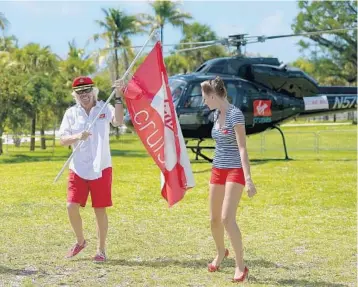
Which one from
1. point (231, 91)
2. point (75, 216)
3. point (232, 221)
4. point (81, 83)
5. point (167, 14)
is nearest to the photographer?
point (232, 221)

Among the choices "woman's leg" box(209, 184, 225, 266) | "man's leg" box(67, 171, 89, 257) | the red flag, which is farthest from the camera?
"man's leg" box(67, 171, 89, 257)

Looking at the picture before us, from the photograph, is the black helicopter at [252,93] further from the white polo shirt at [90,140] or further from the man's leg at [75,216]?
the man's leg at [75,216]

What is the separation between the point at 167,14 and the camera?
1870 inches

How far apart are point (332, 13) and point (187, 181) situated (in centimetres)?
6257

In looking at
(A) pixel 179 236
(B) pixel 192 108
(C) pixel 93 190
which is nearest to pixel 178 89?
(B) pixel 192 108

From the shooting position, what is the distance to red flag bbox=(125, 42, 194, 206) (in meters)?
6.75

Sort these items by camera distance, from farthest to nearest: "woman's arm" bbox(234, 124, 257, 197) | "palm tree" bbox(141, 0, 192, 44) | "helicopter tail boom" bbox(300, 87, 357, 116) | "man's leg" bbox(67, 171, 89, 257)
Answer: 1. "palm tree" bbox(141, 0, 192, 44)
2. "helicopter tail boom" bbox(300, 87, 357, 116)
3. "man's leg" bbox(67, 171, 89, 257)
4. "woman's arm" bbox(234, 124, 257, 197)

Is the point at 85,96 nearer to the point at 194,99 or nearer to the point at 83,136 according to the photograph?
the point at 83,136

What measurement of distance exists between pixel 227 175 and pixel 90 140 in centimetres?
158

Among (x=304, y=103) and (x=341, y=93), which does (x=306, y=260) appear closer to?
(x=304, y=103)

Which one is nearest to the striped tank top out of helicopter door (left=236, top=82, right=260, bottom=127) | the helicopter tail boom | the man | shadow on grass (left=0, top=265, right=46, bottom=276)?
the man

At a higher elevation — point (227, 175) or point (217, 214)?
point (227, 175)

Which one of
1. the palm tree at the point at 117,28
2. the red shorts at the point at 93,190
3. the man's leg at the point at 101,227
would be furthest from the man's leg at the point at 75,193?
the palm tree at the point at 117,28

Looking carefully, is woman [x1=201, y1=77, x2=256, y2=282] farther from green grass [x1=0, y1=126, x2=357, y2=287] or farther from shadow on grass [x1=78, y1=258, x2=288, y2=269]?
shadow on grass [x1=78, y1=258, x2=288, y2=269]
